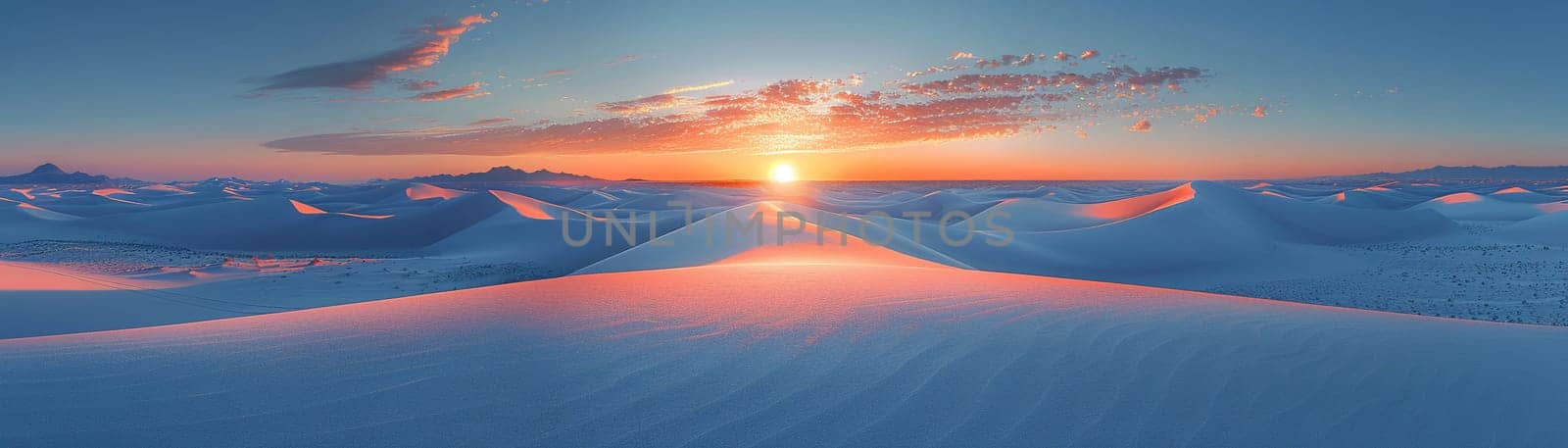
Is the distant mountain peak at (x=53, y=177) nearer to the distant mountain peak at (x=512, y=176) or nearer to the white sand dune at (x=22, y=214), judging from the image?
the distant mountain peak at (x=512, y=176)

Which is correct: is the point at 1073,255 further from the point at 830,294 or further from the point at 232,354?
the point at 232,354

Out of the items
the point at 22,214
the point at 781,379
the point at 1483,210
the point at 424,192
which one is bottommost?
the point at 1483,210

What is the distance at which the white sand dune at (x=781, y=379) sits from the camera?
264 centimetres

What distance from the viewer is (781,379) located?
10.5ft

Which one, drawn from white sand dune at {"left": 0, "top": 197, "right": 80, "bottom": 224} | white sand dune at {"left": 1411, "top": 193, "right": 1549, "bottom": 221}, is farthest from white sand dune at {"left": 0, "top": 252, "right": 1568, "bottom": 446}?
white sand dune at {"left": 1411, "top": 193, "right": 1549, "bottom": 221}

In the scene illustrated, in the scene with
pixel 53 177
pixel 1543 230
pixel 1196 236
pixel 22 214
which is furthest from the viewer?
pixel 53 177

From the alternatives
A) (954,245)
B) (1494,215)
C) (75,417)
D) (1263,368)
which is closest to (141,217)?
(954,245)

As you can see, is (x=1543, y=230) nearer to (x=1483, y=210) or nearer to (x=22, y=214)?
(x=1483, y=210)

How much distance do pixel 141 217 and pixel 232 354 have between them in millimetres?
36706

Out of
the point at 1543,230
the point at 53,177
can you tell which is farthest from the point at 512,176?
the point at 1543,230

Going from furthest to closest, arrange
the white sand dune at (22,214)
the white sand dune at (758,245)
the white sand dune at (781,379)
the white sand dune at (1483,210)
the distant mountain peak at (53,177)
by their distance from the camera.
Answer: the distant mountain peak at (53,177) < the white sand dune at (1483,210) < the white sand dune at (22,214) < the white sand dune at (758,245) < the white sand dune at (781,379)

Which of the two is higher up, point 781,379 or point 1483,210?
point 781,379

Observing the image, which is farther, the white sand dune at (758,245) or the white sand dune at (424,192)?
the white sand dune at (424,192)

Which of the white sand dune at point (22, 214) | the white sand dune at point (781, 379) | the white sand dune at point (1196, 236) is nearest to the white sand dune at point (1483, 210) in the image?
the white sand dune at point (1196, 236)
